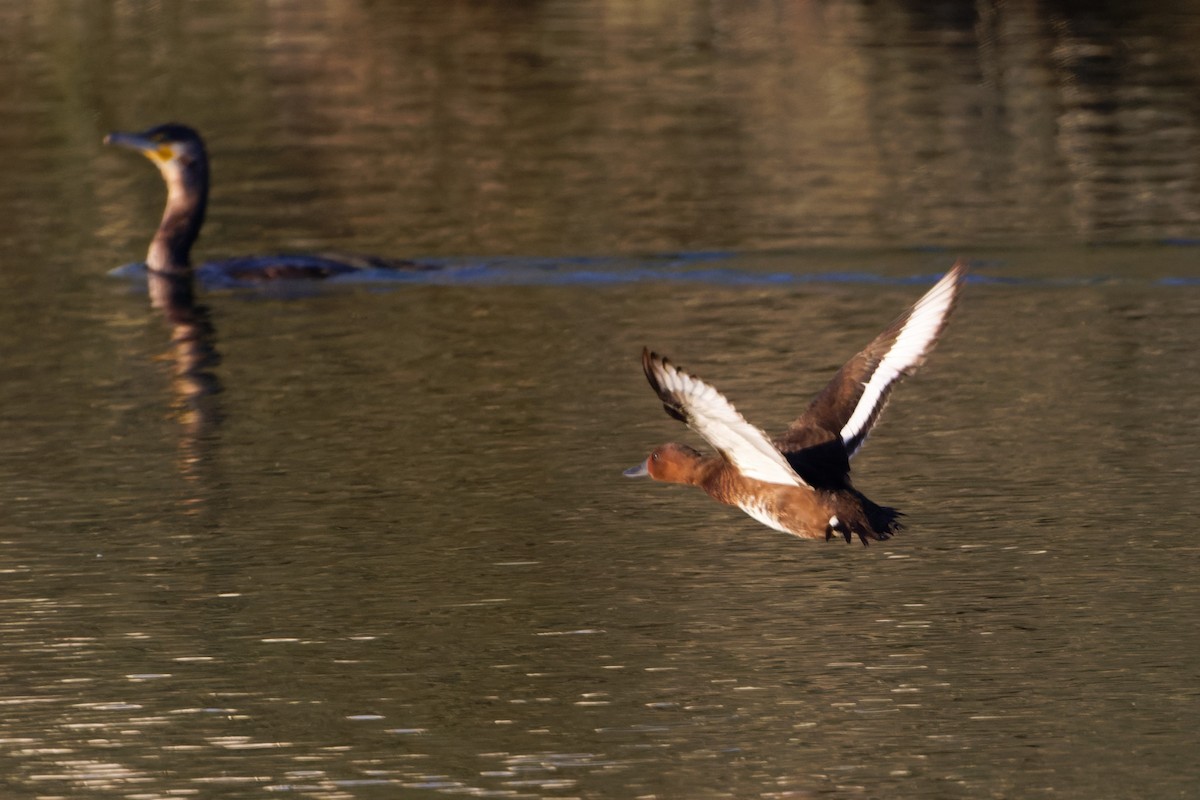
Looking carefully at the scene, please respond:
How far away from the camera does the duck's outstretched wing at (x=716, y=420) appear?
805 cm

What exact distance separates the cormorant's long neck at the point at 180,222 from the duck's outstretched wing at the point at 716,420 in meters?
9.17

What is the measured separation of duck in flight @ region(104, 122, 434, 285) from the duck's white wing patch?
24.7ft

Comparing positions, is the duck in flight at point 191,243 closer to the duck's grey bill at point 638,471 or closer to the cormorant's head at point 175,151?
the cormorant's head at point 175,151

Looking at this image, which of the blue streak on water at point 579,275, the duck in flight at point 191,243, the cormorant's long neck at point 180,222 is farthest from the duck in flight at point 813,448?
the cormorant's long neck at point 180,222

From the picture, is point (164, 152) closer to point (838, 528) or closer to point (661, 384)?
point (838, 528)

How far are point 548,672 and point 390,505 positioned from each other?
8.29ft

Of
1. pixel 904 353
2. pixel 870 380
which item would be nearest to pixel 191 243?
pixel 870 380

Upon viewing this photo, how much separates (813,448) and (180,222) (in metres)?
9.33

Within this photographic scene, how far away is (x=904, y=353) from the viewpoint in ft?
31.5

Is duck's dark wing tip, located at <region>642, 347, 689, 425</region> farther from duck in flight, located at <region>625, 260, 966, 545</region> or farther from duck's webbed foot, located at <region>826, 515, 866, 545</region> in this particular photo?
duck's webbed foot, located at <region>826, 515, 866, 545</region>

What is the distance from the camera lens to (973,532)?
33.5 feet

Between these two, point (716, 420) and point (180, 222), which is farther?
point (180, 222)

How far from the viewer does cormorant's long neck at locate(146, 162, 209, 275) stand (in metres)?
17.4

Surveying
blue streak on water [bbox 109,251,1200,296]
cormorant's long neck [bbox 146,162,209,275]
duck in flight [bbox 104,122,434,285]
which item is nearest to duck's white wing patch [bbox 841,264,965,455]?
blue streak on water [bbox 109,251,1200,296]
